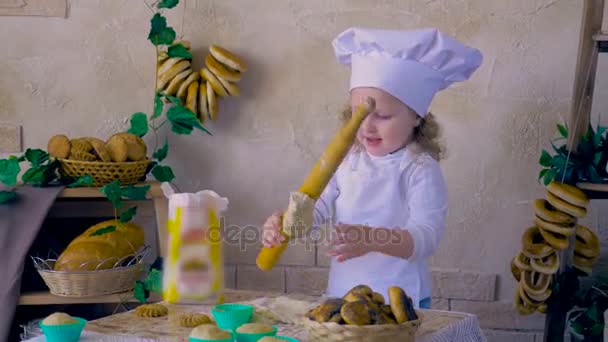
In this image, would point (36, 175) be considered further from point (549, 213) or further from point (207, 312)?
point (549, 213)

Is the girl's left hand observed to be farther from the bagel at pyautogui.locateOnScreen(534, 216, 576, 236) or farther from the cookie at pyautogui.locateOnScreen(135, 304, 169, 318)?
the bagel at pyautogui.locateOnScreen(534, 216, 576, 236)

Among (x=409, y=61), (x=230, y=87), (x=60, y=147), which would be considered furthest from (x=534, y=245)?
(x=60, y=147)

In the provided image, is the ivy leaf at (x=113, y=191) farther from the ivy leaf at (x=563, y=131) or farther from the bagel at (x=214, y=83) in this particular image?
the ivy leaf at (x=563, y=131)

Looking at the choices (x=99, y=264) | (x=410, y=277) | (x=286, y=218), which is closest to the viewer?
(x=286, y=218)

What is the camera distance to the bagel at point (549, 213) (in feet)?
6.10

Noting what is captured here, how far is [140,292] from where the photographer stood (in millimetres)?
1873

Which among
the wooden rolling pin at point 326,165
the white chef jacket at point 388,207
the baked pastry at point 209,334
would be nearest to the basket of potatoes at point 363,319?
the baked pastry at point 209,334

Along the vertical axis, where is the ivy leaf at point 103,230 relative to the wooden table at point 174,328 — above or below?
above

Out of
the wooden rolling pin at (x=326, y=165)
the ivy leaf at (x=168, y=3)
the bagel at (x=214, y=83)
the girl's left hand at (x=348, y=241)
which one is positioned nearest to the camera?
the wooden rolling pin at (x=326, y=165)

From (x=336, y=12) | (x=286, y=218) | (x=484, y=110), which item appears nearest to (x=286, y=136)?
(x=336, y=12)

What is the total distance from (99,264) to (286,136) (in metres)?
0.67

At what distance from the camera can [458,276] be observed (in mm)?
2154

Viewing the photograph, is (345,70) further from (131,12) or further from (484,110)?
(131,12)

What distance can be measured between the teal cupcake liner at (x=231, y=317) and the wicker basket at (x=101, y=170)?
3.06 feet
